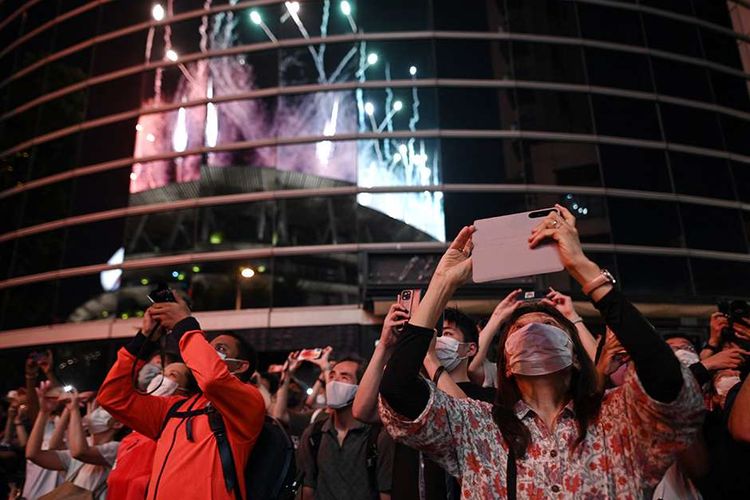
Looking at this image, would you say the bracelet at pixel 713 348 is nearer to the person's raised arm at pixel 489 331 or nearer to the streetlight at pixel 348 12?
the person's raised arm at pixel 489 331

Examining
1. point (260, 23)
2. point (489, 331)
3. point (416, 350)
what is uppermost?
point (260, 23)

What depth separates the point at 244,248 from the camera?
13844 mm

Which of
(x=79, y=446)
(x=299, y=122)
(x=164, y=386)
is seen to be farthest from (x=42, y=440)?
(x=299, y=122)

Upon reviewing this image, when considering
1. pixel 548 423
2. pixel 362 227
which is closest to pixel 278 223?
pixel 362 227

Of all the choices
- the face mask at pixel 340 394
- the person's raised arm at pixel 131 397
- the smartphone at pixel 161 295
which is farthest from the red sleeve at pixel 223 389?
the face mask at pixel 340 394

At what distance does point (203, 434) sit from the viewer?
9.30 feet

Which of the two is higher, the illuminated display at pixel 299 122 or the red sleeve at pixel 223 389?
the illuminated display at pixel 299 122

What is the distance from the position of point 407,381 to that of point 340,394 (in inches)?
88.8

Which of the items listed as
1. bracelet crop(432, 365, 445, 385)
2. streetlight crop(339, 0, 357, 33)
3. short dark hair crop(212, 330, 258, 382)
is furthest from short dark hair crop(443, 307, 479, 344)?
streetlight crop(339, 0, 357, 33)

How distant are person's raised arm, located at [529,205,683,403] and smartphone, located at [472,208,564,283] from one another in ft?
0.20

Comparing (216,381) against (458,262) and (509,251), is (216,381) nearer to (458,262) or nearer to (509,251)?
(458,262)

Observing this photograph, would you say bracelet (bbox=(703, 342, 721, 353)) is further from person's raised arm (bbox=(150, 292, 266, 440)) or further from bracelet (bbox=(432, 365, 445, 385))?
person's raised arm (bbox=(150, 292, 266, 440))

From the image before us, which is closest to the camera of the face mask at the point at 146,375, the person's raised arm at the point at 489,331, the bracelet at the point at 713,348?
the person's raised arm at the point at 489,331

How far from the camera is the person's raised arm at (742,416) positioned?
1997mm
